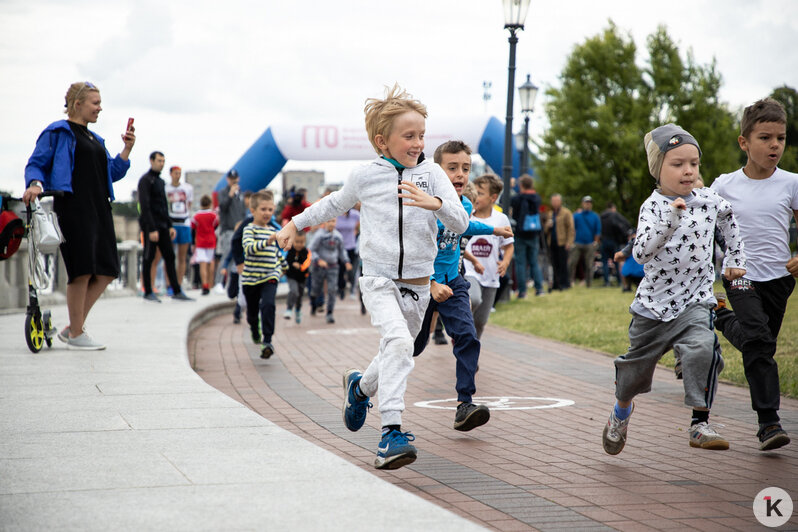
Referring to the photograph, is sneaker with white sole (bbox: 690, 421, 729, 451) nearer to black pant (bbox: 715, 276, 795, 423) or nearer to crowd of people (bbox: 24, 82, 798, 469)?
crowd of people (bbox: 24, 82, 798, 469)

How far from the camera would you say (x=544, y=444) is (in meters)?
5.19

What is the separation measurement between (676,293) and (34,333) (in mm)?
5467

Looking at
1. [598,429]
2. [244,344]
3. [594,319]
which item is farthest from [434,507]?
[594,319]

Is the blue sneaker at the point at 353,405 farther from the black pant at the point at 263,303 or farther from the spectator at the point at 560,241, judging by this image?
the spectator at the point at 560,241

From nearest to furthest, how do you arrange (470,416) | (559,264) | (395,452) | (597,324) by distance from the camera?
1. (395,452)
2. (470,416)
3. (597,324)
4. (559,264)

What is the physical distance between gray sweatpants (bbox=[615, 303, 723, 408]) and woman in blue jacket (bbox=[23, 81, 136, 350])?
15.7 ft

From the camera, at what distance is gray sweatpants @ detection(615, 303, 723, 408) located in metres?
4.56

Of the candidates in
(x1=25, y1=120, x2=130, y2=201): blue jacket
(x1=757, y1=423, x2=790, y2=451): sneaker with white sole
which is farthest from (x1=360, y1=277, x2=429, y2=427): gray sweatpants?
(x1=25, y1=120, x2=130, y2=201): blue jacket

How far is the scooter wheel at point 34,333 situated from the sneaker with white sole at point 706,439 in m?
5.48

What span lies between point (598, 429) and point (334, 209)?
2.31 meters

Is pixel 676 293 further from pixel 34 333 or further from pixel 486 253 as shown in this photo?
pixel 34 333

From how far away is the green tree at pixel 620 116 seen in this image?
41.6 metres

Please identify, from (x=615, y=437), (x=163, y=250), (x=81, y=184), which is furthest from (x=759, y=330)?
(x=163, y=250)

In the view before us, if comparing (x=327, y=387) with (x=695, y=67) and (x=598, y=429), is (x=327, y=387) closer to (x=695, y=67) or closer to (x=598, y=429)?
(x=598, y=429)
